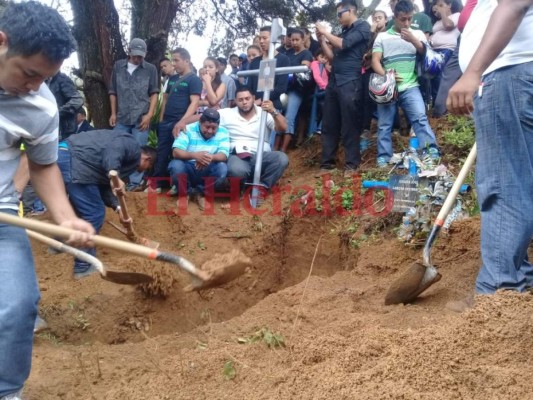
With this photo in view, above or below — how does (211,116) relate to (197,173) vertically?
above

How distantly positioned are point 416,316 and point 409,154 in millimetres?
3155

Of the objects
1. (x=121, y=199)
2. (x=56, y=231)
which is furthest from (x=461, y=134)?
(x=56, y=231)

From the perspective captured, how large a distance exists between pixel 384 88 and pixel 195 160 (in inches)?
97.4

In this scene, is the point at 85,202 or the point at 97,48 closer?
the point at 85,202

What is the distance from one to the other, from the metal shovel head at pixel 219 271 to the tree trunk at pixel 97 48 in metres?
A: 6.55

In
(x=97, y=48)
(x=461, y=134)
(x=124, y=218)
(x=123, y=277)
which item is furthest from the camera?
(x=97, y=48)

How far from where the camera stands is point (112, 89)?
841cm

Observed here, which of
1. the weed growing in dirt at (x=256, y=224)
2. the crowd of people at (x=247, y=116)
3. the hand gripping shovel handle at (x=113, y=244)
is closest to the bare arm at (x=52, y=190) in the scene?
the crowd of people at (x=247, y=116)

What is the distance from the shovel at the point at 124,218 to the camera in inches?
220

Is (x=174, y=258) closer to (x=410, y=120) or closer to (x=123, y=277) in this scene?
(x=123, y=277)

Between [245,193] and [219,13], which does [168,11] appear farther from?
[245,193]

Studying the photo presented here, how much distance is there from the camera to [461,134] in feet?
21.5

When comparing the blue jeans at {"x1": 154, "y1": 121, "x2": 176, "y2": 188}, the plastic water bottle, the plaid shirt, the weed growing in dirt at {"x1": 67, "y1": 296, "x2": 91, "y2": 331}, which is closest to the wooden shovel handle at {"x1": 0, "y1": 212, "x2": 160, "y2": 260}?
the weed growing in dirt at {"x1": 67, "y1": 296, "x2": 91, "y2": 331}

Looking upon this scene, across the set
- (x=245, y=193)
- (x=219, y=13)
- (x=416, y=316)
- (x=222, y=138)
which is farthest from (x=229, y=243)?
(x=219, y=13)
